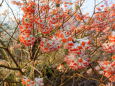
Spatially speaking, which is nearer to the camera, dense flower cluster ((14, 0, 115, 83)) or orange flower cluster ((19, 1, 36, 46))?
dense flower cluster ((14, 0, 115, 83))

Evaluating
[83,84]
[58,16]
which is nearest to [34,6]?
[58,16]

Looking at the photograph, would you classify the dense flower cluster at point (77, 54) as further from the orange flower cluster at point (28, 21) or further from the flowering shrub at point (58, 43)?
the orange flower cluster at point (28, 21)

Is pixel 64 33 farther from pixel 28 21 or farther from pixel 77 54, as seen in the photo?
pixel 28 21

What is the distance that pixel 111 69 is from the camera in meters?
3.59

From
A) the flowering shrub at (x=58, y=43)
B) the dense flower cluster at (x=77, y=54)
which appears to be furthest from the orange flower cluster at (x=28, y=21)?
the dense flower cluster at (x=77, y=54)

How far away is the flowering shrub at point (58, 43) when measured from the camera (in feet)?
11.6

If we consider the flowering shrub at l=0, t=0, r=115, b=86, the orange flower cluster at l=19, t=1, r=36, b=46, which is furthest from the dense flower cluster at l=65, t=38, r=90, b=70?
the orange flower cluster at l=19, t=1, r=36, b=46

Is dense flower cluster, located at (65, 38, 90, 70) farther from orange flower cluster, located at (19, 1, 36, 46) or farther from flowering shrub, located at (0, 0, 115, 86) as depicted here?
orange flower cluster, located at (19, 1, 36, 46)

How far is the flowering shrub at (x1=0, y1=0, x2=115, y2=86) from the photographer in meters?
3.54

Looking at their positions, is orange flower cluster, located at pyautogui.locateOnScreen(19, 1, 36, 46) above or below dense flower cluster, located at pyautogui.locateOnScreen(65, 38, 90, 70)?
above

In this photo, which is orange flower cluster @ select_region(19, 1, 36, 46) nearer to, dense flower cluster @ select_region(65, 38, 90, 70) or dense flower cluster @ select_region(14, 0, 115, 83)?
dense flower cluster @ select_region(14, 0, 115, 83)

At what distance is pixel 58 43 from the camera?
3812 millimetres

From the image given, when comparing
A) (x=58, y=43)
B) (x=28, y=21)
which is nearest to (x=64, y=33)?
(x=58, y=43)

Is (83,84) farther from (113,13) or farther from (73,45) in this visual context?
(73,45)
